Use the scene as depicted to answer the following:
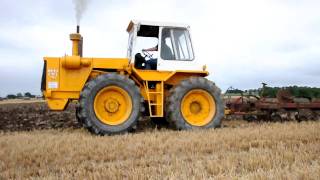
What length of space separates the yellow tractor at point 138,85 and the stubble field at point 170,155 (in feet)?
2.31

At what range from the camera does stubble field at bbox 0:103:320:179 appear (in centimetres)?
569

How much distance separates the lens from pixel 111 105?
10102 mm

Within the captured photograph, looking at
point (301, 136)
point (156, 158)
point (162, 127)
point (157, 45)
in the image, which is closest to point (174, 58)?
point (157, 45)

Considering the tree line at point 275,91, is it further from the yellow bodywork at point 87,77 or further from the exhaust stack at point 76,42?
the exhaust stack at point 76,42

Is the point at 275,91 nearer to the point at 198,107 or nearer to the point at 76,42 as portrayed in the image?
the point at 198,107

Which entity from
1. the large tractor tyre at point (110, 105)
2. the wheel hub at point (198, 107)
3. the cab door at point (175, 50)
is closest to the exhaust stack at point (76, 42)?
the large tractor tyre at point (110, 105)

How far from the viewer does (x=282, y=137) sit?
8.43 m

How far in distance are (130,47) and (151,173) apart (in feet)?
18.9

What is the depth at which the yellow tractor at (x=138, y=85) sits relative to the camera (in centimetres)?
989

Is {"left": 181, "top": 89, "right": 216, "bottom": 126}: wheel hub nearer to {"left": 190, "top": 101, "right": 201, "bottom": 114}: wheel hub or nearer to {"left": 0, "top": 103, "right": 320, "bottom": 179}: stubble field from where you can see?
{"left": 190, "top": 101, "right": 201, "bottom": 114}: wheel hub

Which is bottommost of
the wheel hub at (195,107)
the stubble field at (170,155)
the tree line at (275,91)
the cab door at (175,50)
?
the stubble field at (170,155)

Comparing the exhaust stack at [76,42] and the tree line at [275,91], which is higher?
the exhaust stack at [76,42]

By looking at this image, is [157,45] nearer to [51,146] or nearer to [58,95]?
[58,95]

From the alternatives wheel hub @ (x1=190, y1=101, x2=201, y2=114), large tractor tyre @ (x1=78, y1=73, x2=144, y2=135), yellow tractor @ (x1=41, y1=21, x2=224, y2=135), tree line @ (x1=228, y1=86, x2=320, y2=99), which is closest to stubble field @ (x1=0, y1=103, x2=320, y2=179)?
large tractor tyre @ (x1=78, y1=73, x2=144, y2=135)
